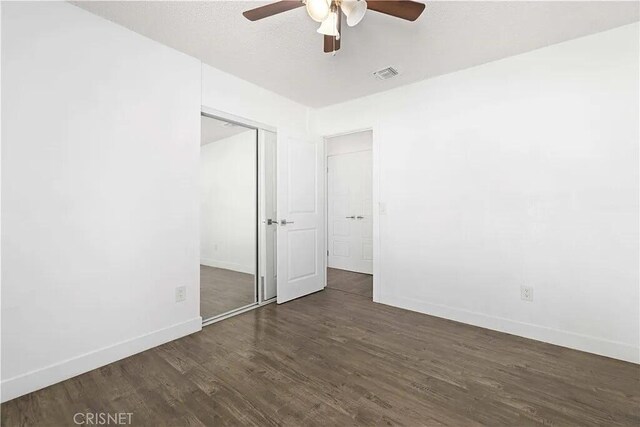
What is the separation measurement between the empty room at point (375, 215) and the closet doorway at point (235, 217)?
6cm

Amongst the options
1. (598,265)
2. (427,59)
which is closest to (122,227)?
(427,59)

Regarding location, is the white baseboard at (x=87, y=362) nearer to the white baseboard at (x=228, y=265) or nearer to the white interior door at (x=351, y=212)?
the white baseboard at (x=228, y=265)

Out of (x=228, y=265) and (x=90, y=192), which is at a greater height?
(x=90, y=192)

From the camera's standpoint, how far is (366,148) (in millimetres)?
5316

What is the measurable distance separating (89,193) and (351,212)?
159 inches

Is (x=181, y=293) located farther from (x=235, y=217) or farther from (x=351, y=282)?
(x=235, y=217)

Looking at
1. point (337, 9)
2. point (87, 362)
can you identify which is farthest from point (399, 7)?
point (87, 362)

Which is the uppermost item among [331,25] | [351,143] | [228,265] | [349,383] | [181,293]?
[351,143]

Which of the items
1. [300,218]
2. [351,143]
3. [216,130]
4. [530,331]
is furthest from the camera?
[351,143]

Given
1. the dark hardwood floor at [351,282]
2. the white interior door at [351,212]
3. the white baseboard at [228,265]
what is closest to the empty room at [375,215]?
the dark hardwood floor at [351,282]

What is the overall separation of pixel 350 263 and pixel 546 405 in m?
3.82

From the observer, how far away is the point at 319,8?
5.54 feet

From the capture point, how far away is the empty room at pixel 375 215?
185 centimetres

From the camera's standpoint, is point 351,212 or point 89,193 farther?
point 351,212
